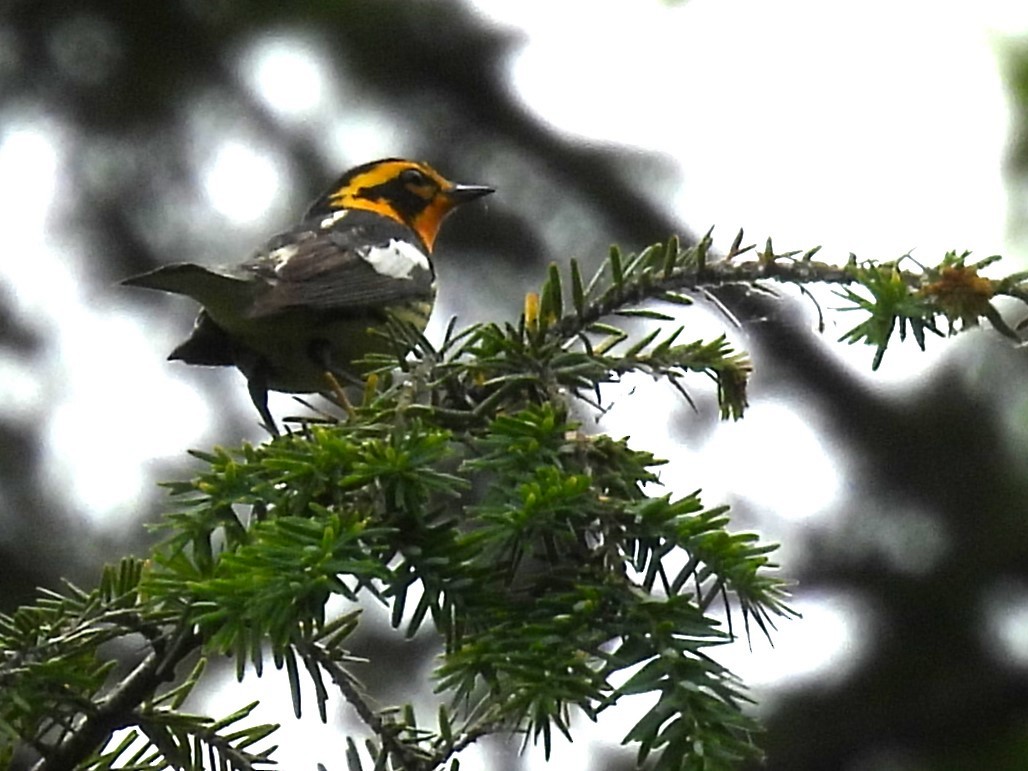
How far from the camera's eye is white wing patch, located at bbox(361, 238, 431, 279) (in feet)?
10.6

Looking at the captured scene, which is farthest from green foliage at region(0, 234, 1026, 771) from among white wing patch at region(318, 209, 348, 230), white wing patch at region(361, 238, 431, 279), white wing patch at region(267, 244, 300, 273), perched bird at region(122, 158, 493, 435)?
white wing patch at region(318, 209, 348, 230)

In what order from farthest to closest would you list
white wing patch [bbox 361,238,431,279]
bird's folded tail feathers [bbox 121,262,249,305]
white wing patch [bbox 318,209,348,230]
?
white wing patch [bbox 318,209,348,230] < white wing patch [bbox 361,238,431,279] < bird's folded tail feathers [bbox 121,262,249,305]

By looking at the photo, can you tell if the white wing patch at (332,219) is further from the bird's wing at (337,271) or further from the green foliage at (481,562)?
the green foliage at (481,562)

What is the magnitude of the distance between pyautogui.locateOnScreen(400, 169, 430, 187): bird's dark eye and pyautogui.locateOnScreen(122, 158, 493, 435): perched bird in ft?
1.77

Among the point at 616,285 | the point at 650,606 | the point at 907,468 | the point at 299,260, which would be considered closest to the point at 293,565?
the point at 650,606

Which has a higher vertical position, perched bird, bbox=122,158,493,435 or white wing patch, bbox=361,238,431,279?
white wing patch, bbox=361,238,431,279

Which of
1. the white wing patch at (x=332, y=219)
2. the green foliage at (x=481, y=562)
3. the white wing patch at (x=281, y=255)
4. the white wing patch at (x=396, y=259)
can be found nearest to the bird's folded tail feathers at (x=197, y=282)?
the white wing patch at (x=281, y=255)

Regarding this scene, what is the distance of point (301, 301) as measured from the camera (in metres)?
Result: 2.90

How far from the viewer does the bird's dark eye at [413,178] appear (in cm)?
407

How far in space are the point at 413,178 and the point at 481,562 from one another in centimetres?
285

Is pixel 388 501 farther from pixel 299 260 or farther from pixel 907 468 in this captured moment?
pixel 907 468

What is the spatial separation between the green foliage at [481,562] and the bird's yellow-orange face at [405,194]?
7.87 feet

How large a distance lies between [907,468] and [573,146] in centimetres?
132

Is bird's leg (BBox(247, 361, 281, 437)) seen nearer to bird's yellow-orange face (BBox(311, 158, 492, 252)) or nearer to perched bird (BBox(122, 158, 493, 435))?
perched bird (BBox(122, 158, 493, 435))
